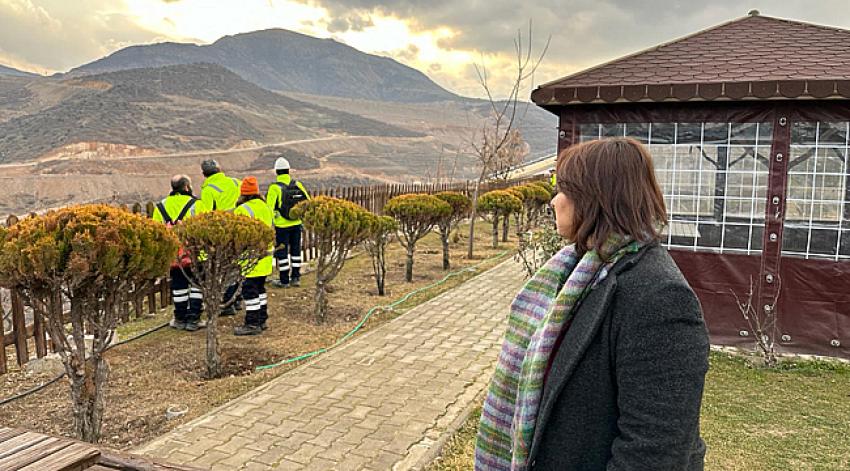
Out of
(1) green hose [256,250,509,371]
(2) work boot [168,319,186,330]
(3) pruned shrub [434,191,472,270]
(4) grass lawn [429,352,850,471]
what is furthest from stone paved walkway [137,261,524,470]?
(3) pruned shrub [434,191,472,270]

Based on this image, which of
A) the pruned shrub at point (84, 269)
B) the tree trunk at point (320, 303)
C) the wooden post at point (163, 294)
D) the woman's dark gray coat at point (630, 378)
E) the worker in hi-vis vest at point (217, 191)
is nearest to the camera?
the woman's dark gray coat at point (630, 378)

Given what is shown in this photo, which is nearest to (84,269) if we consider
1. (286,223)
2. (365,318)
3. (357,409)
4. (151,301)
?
(357,409)

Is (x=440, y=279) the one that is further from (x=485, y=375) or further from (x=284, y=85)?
(x=284, y=85)

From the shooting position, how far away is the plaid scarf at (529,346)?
175 centimetres

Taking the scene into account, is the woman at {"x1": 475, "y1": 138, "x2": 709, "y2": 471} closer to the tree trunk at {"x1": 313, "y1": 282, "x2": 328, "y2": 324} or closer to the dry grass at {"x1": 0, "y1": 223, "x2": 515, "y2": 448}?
the dry grass at {"x1": 0, "y1": 223, "x2": 515, "y2": 448}

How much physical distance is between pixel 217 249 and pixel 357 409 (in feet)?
6.76

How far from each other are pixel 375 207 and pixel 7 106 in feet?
216

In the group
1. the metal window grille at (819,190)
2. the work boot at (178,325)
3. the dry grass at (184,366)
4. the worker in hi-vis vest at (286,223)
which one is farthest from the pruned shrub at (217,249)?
the metal window grille at (819,190)

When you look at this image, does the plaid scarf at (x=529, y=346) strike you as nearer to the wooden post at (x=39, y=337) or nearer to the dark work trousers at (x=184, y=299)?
the wooden post at (x=39, y=337)

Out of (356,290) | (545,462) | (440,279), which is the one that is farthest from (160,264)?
(440,279)

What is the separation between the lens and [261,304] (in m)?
7.34

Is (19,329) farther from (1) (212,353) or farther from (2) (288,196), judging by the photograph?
(2) (288,196)

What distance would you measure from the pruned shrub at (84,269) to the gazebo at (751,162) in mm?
4457

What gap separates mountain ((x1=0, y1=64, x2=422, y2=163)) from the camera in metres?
50.5
